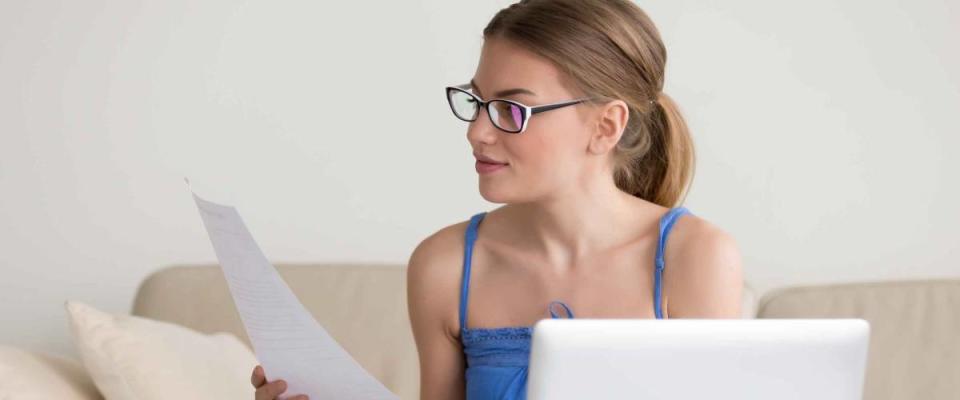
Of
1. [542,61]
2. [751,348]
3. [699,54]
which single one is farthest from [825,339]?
[699,54]

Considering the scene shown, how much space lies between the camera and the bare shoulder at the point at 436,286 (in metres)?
2.02

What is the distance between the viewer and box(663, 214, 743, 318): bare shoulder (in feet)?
6.07

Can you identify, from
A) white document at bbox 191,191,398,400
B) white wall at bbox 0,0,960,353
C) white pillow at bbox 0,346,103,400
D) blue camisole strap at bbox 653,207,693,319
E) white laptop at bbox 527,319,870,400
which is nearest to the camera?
white laptop at bbox 527,319,870,400

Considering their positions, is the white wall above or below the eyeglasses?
below

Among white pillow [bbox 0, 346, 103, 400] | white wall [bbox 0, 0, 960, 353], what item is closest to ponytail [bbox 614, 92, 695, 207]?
white pillow [bbox 0, 346, 103, 400]

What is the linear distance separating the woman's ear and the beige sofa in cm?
116

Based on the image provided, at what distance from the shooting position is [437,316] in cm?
202

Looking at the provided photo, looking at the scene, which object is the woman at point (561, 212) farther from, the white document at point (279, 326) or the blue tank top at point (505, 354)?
the white document at point (279, 326)

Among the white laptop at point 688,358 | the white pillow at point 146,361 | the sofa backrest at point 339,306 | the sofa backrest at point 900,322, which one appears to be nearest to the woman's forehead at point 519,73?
the white laptop at point 688,358

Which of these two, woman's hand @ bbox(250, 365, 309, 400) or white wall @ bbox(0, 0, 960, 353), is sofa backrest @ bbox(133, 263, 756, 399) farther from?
woman's hand @ bbox(250, 365, 309, 400)

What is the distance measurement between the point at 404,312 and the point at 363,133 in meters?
0.53

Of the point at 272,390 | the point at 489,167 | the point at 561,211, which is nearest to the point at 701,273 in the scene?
the point at 561,211

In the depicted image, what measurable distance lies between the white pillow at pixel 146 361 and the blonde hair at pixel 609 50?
3.05ft

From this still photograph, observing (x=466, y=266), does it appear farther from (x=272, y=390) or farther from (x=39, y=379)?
(x=39, y=379)
